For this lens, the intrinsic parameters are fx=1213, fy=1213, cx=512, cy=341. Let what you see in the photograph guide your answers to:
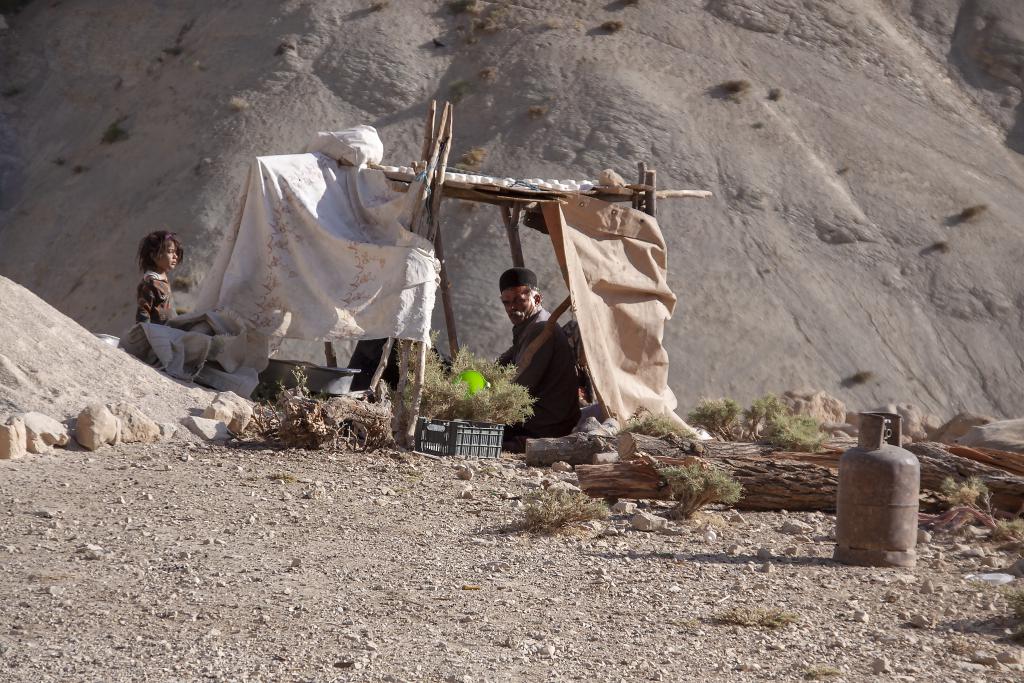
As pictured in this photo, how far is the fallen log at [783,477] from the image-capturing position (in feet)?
19.3

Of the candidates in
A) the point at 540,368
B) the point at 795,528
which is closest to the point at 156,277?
the point at 540,368

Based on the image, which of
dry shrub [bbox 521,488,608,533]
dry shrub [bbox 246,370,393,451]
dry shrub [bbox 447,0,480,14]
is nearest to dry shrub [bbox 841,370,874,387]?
dry shrub [bbox 447,0,480,14]

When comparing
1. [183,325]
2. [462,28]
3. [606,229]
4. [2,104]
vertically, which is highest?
[462,28]

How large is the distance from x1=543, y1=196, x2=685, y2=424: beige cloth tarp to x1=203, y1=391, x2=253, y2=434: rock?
7.37 feet

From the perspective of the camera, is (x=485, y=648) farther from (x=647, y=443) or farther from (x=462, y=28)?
(x=462, y=28)

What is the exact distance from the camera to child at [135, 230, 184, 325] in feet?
27.5

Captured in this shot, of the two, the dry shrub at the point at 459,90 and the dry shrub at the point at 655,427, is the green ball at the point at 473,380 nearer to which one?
the dry shrub at the point at 655,427

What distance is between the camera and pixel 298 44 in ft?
76.3

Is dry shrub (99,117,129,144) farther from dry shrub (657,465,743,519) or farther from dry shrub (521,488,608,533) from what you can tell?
dry shrub (521,488,608,533)

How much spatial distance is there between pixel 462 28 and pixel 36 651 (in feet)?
70.6

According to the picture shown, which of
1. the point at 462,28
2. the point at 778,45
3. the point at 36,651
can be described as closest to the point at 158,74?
the point at 462,28

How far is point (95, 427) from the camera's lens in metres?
6.42

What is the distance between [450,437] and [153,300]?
2660 mm

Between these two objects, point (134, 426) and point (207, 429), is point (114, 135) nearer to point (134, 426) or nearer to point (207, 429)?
point (207, 429)
